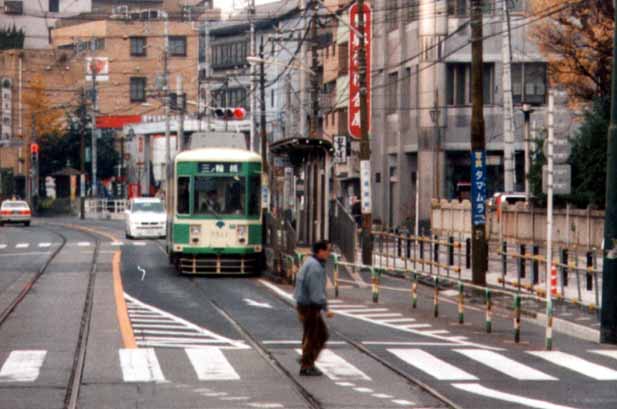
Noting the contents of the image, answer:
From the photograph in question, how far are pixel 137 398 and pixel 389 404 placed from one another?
2.61 metres

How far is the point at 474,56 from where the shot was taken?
100ft

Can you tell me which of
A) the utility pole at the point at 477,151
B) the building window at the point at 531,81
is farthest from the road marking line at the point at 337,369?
the building window at the point at 531,81

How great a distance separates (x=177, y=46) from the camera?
13162 cm

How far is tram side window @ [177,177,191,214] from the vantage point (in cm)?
3800

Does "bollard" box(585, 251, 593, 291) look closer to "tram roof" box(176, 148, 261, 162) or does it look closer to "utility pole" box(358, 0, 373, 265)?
"utility pole" box(358, 0, 373, 265)

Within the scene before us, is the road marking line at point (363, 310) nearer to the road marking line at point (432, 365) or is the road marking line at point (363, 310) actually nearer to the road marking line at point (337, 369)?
the road marking line at point (432, 365)

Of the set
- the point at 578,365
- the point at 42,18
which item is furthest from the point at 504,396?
the point at 42,18

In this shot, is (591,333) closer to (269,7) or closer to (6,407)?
(6,407)

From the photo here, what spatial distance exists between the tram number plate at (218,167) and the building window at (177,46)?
311 ft

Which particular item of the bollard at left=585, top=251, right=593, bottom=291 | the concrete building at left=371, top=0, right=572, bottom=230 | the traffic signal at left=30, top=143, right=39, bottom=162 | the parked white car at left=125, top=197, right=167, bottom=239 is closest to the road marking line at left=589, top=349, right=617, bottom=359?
the bollard at left=585, top=251, right=593, bottom=291

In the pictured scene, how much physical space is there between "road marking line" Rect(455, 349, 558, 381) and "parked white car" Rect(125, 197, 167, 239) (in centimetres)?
4537

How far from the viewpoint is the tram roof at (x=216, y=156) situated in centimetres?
3775

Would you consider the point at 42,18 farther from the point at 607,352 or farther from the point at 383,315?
the point at 607,352

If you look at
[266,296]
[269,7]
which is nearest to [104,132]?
[269,7]
